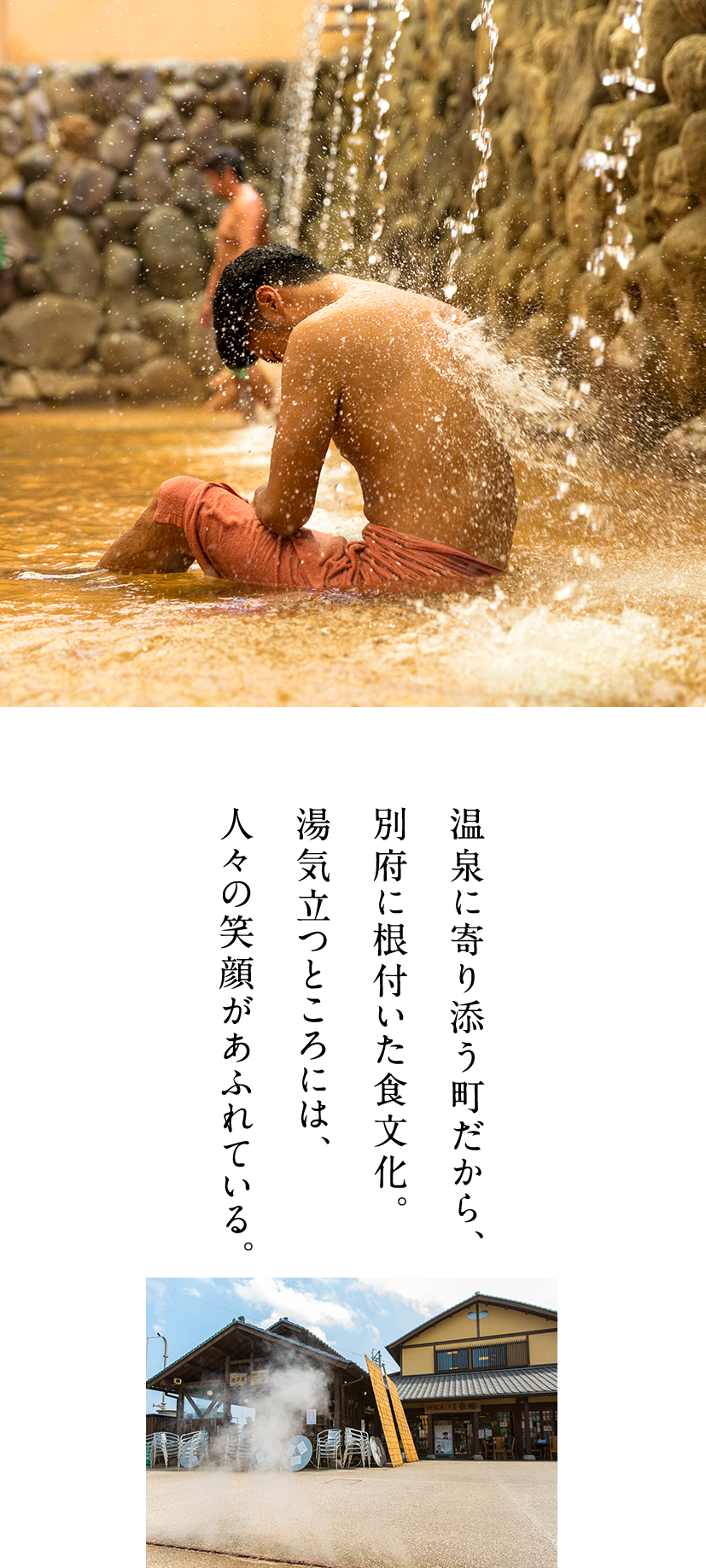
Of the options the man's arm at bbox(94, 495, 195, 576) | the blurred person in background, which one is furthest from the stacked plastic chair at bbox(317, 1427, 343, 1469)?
the blurred person in background

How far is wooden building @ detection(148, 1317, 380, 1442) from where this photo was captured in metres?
1.21

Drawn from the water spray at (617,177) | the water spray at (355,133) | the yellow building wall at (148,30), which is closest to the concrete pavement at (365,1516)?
the water spray at (617,177)

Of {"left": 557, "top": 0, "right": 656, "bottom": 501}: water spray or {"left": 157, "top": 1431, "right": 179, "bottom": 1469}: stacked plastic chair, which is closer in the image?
{"left": 157, "top": 1431, "right": 179, "bottom": 1469}: stacked plastic chair

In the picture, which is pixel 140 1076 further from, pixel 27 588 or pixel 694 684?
pixel 27 588

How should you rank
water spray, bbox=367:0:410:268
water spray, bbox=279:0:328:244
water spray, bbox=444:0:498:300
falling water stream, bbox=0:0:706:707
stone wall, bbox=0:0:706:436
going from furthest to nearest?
water spray, bbox=279:0:328:244
water spray, bbox=367:0:410:268
water spray, bbox=444:0:498:300
stone wall, bbox=0:0:706:436
falling water stream, bbox=0:0:706:707

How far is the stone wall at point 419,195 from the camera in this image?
10.4 feet

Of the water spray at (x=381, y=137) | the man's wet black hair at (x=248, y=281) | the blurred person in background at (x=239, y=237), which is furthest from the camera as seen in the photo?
the water spray at (x=381, y=137)

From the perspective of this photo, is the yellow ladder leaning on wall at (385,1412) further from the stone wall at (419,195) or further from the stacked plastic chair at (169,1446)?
the stone wall at (419,195)

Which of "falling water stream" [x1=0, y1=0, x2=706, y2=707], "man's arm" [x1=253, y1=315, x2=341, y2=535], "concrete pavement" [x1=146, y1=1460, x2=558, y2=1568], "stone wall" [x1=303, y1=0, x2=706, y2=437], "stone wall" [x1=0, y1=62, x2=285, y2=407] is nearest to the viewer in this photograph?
"concrete pavement" [x1=146, y1=1460, x2=558, y2=1568]

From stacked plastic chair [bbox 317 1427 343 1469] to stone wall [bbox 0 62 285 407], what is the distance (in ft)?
19.7

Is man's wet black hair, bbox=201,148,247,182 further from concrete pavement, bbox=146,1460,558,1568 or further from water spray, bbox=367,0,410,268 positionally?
concrete pavement, bbox=146,1460,558,1568

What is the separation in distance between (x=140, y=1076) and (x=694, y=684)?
747 mm

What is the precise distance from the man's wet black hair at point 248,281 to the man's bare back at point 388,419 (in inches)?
0.7

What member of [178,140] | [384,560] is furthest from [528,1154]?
[178,140]
